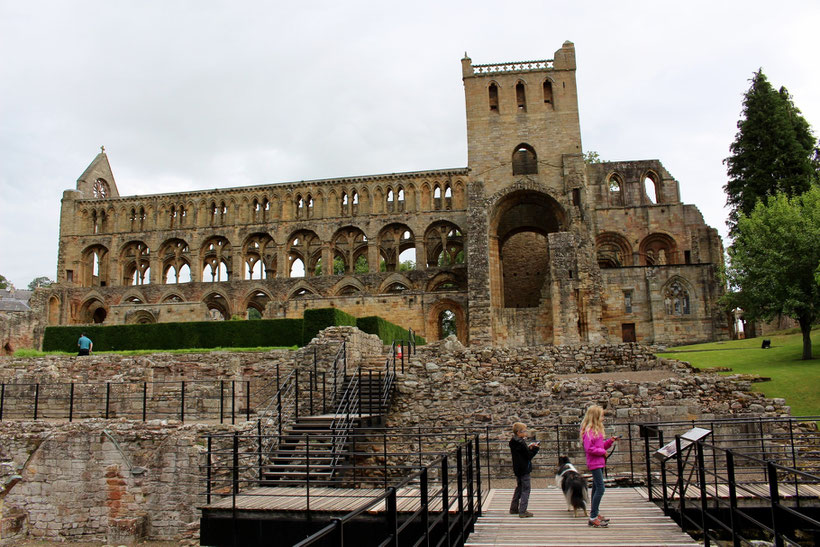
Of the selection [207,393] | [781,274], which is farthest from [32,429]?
[781,274]

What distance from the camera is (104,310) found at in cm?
4725

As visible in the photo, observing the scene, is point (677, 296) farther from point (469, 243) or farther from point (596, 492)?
point (596, 492)

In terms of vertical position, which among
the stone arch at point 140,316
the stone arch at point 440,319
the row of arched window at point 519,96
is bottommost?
the stone arch at point 440,319

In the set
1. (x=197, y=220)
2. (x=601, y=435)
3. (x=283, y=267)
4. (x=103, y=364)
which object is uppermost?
(x=197, y=220)

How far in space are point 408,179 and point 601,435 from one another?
119 feet

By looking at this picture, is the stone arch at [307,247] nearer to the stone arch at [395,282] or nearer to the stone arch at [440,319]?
the stone arch at [395,282]

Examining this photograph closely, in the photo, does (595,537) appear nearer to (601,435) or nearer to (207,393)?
(601,435)

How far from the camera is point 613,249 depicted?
42969mm

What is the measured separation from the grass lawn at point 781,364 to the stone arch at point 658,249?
35.8 feet

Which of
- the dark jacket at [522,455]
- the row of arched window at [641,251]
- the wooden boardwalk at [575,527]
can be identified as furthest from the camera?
the row of arched window at [641,251]

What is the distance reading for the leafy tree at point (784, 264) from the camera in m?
22.7

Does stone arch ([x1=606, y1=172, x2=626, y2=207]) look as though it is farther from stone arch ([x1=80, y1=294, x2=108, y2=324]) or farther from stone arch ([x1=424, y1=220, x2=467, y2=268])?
stone arch ([x1=80, y1=294, x2=108, y2=324])

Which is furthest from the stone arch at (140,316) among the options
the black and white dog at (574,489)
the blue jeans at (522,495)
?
the black and white dog at (574,489)

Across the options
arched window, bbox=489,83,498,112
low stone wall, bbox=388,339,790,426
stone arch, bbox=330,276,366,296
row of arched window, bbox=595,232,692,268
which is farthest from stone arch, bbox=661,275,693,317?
stone arch, bbox=330,276,366,296
